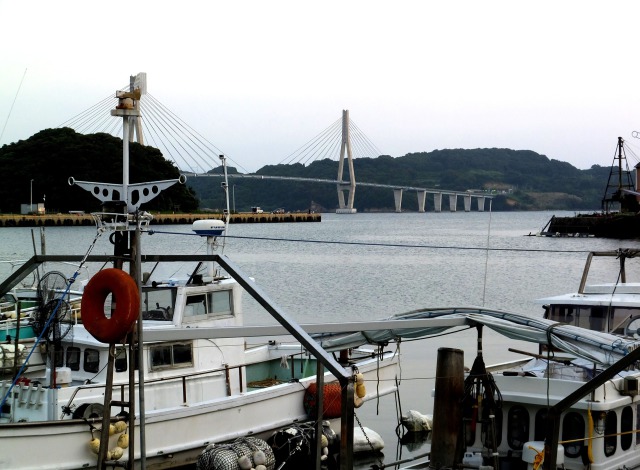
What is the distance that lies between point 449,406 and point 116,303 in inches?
143

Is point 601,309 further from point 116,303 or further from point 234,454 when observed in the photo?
point 116,303

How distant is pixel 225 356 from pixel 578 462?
16.0 feet

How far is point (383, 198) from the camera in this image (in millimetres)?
172750

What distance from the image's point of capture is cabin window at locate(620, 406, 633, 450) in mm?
10141

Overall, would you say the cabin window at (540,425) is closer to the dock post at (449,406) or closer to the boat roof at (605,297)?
the dock post at (449,406)

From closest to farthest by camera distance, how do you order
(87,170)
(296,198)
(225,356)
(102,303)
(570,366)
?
(102,303), (570,366), (225,356), (87,170), (296,198)

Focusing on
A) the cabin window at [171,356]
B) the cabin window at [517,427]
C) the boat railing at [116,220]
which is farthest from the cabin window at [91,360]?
the cabin window at [517,427]

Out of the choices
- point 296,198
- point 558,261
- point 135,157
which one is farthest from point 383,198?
point 558,261

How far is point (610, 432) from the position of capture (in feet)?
32.7

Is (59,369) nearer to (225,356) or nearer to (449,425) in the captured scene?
(225,356)

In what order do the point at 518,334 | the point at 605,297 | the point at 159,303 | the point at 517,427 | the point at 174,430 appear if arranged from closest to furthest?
the point at 518,334
the point at 517,427
the point at 174,430
the point at 159,303
the point at 605,297

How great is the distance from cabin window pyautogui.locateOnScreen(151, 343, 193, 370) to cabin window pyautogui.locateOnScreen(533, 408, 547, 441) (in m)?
4.45

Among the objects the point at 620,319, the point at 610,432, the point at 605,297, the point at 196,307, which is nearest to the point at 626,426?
the point at 610,432

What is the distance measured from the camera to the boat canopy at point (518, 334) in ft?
30.9
